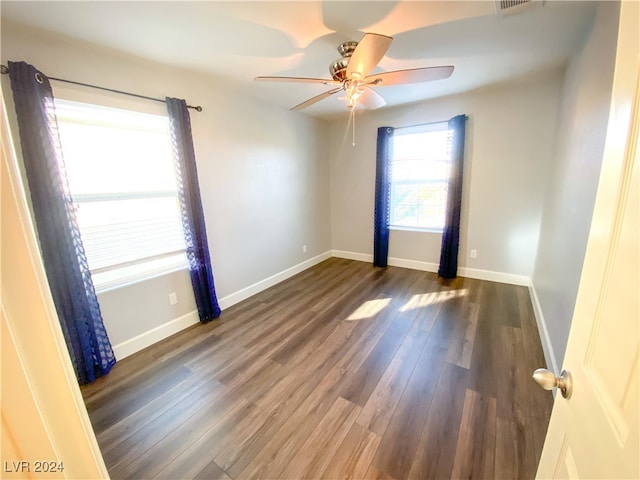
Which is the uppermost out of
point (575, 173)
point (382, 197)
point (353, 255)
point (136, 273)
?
point (575, 173)

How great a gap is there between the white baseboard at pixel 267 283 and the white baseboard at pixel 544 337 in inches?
113

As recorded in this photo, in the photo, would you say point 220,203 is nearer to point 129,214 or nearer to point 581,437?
point 129,214

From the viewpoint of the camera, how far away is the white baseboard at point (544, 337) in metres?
1.77

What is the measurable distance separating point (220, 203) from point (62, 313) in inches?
59.9

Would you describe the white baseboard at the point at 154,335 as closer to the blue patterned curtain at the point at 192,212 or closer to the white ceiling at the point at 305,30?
the blue patterned curtain at the point at 192,212

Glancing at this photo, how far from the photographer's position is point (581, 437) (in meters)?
0.56

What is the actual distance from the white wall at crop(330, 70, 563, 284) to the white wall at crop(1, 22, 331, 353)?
117 cm

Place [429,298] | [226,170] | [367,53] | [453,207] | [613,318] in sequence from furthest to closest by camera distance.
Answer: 1. [453,207]
2. [429,298]
3. [226,170]
4. [367,53]
5. [613,318]

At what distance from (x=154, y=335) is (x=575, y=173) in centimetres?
361

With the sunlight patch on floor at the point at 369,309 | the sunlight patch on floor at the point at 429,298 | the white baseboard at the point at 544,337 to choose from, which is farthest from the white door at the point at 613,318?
the sunlight patch on floor at the point at 429,298

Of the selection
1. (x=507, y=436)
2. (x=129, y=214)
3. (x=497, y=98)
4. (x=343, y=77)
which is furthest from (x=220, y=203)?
(x=497, y=98)

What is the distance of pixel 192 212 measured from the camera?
2.39 metres

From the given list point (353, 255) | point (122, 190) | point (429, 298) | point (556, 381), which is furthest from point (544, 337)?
point (122, 190)

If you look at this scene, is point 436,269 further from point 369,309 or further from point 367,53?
point 367,53
